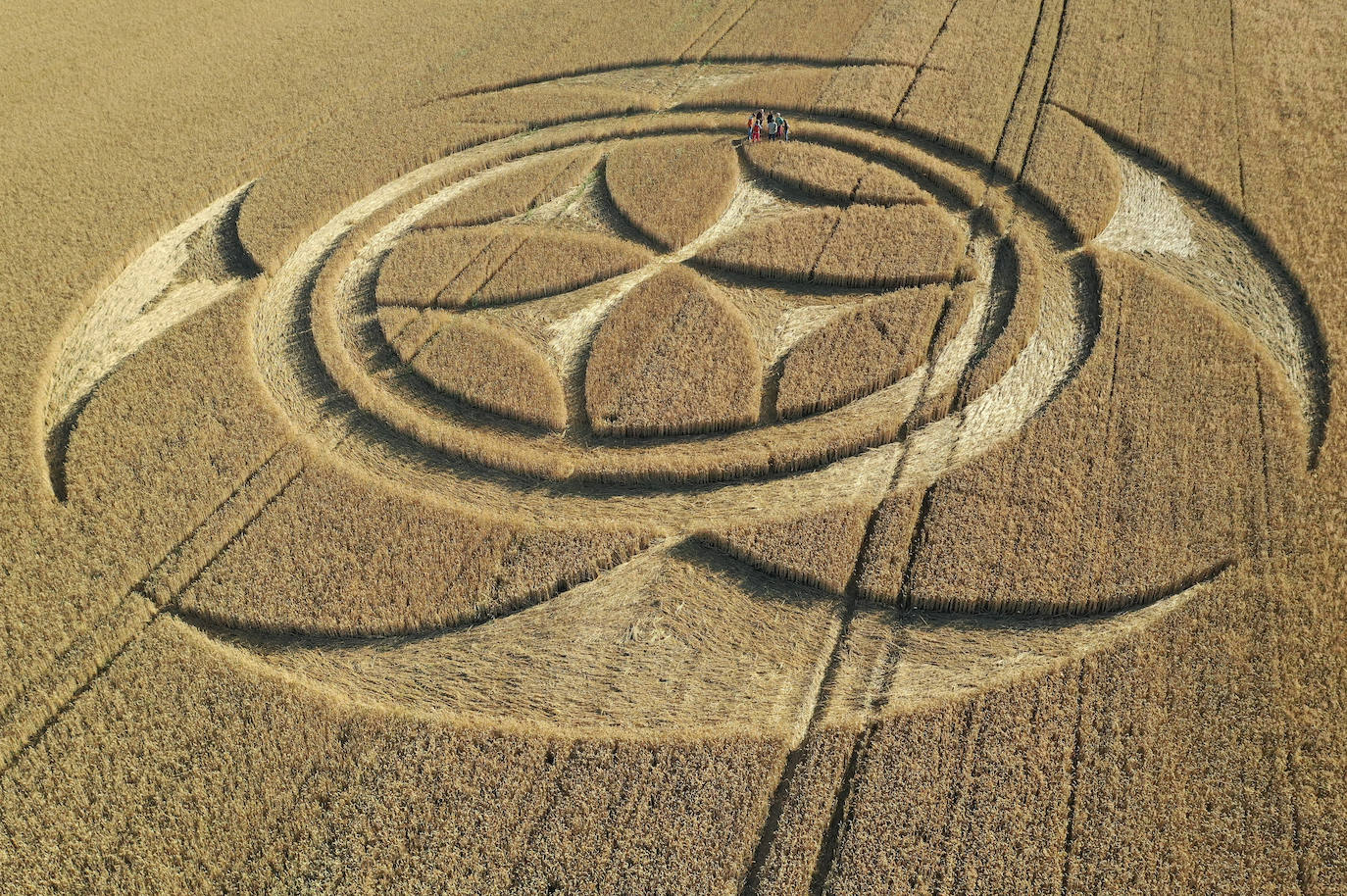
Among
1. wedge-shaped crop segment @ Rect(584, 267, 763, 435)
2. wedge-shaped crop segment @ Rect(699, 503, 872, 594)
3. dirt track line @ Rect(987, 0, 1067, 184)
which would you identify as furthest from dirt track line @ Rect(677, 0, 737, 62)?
wedge-shaped crop segment @ Rect(699, 503, 872, 594)

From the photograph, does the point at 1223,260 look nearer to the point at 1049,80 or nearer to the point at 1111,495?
the point at 1111,495

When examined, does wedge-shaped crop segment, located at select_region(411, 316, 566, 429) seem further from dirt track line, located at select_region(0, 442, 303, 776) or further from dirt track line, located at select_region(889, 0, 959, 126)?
dirt track line, located at select_region(889, 0, 959, 126)

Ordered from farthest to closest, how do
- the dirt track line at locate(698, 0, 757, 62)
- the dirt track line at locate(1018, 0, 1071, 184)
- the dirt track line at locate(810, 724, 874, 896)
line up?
1. the dirt track line at locate(698, 0, 757, 62)
2. the dirt track line at locate(1018, 0, 1071, 184)
3. the dirt track line at locate(810, 724, 874, 896)

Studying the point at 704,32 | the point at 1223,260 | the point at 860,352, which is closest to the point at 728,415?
the point at 860,352

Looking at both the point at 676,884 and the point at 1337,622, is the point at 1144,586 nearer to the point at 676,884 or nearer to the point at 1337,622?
the point at 1337,622

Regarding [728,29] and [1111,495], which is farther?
[728,29]

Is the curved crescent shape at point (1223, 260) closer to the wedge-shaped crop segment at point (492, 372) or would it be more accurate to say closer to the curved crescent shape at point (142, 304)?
the wedge-shaped crop segment at point (492, 372)
